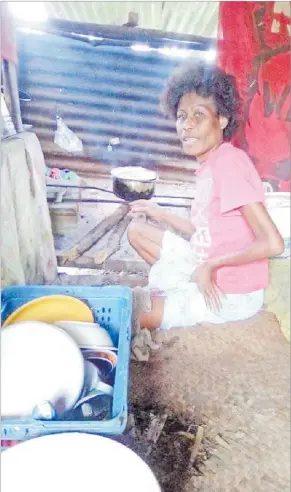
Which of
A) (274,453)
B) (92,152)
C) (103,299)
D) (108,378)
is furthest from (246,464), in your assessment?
(92,152)

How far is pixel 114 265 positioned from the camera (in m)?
1.17

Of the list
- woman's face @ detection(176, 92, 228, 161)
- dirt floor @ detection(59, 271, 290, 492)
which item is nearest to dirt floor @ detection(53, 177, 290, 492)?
dirt floor @ detection(59, 271, 290, 492)

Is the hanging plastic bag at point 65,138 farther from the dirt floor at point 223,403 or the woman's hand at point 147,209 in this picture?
the dirt floor at point 223,403

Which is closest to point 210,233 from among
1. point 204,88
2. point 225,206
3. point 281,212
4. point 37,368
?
point 225,206

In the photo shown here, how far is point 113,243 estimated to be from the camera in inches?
45.5

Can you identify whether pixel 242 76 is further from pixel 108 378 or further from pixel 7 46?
pixel 108 378

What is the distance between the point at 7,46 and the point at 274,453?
102cm

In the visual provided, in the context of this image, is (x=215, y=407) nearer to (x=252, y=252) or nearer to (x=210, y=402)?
(x=210, y=402)

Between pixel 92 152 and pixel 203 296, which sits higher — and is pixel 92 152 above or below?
above

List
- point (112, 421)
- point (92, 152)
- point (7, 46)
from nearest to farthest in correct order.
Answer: point (112, 421), point (7, 46), point (92, 152)

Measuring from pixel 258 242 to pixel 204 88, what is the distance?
1.20 ft

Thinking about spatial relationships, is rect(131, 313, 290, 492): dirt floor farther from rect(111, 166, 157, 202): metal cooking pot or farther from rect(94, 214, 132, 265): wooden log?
rect(111, 166, 157, 202): metal cooking pot

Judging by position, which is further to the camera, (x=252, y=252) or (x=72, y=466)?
(x=252, y=252)

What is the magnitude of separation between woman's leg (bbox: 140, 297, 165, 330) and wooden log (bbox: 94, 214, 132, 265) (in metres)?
0.15
